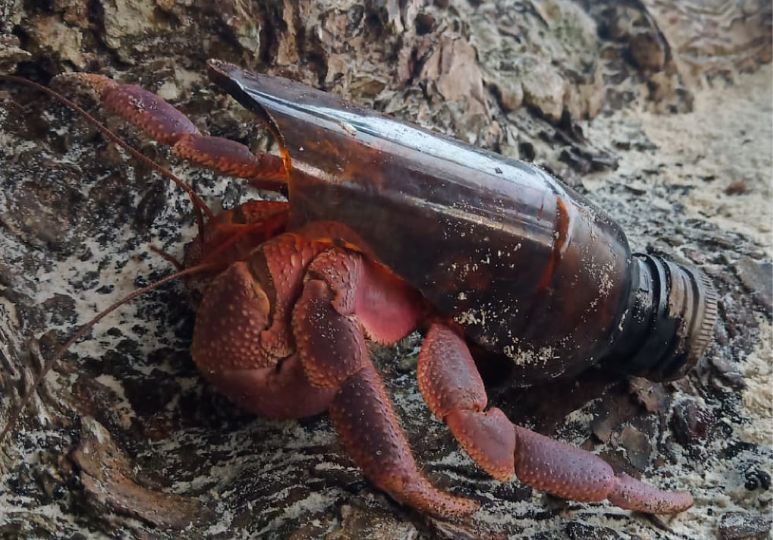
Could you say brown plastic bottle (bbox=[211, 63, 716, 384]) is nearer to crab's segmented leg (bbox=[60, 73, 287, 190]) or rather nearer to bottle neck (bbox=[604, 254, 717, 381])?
bottle neck (bbox=[604, 254, 717, 381])

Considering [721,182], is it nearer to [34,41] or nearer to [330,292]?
[330,292]

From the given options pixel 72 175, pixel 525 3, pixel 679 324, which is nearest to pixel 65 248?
pixel 72 175

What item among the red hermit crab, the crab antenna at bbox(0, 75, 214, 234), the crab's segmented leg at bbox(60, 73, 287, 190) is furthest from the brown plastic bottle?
the crab antenna at bbox(0, 75, 214, 234)

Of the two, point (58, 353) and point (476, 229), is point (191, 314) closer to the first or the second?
point (58, 353)

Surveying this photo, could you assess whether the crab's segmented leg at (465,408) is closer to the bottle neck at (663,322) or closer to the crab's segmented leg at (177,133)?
the bottle neck at (663,322)

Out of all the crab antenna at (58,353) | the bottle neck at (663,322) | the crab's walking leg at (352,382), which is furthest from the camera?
the bottle neck at (663,322)

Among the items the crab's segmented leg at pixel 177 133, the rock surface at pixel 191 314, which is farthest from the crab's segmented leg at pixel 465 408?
the crab's segmented leg at pixel 177 133
